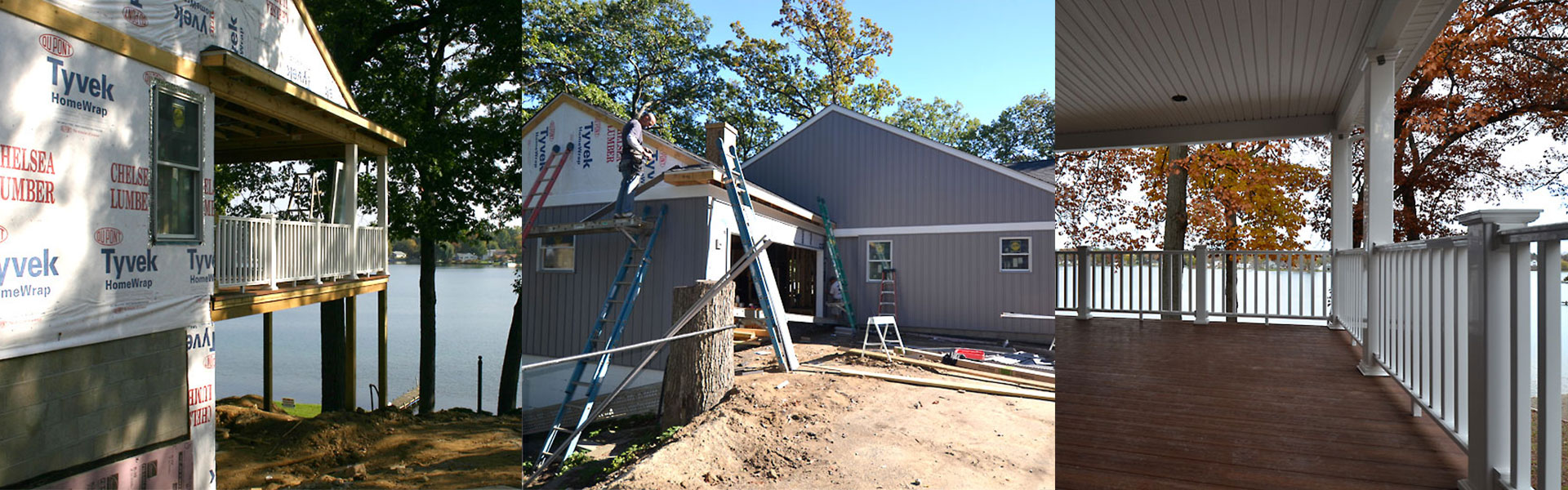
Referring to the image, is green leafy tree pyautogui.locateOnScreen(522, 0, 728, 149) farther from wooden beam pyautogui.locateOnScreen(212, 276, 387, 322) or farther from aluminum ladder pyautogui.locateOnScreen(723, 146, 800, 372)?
wooden beam pyautogui.locateOnScreen(212, 276, 387, 322)

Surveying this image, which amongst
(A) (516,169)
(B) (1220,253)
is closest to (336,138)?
(A) (516,169)

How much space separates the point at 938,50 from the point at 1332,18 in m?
3.22

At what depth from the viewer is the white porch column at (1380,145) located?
153 inches

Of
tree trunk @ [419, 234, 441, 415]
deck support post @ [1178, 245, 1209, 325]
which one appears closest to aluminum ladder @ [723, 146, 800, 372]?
tree trunk @ [419, 234, 441, 415]

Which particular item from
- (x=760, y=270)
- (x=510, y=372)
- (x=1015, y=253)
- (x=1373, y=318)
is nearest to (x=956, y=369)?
(x=1015, y=253)

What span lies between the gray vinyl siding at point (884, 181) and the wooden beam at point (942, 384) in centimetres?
37

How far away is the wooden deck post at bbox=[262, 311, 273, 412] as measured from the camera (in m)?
2.73

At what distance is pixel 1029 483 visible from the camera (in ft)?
5.89

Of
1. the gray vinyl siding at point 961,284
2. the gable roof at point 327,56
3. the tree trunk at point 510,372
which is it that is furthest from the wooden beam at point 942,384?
the gable roof at point 327,56

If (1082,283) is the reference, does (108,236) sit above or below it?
above

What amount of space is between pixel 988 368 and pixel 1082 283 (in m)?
4.82

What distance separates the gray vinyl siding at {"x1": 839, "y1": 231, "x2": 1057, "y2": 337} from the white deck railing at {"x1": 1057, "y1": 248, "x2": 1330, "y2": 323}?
13.8ft

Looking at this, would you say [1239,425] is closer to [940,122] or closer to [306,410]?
[940,122]

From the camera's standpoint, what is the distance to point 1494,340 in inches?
75.5
